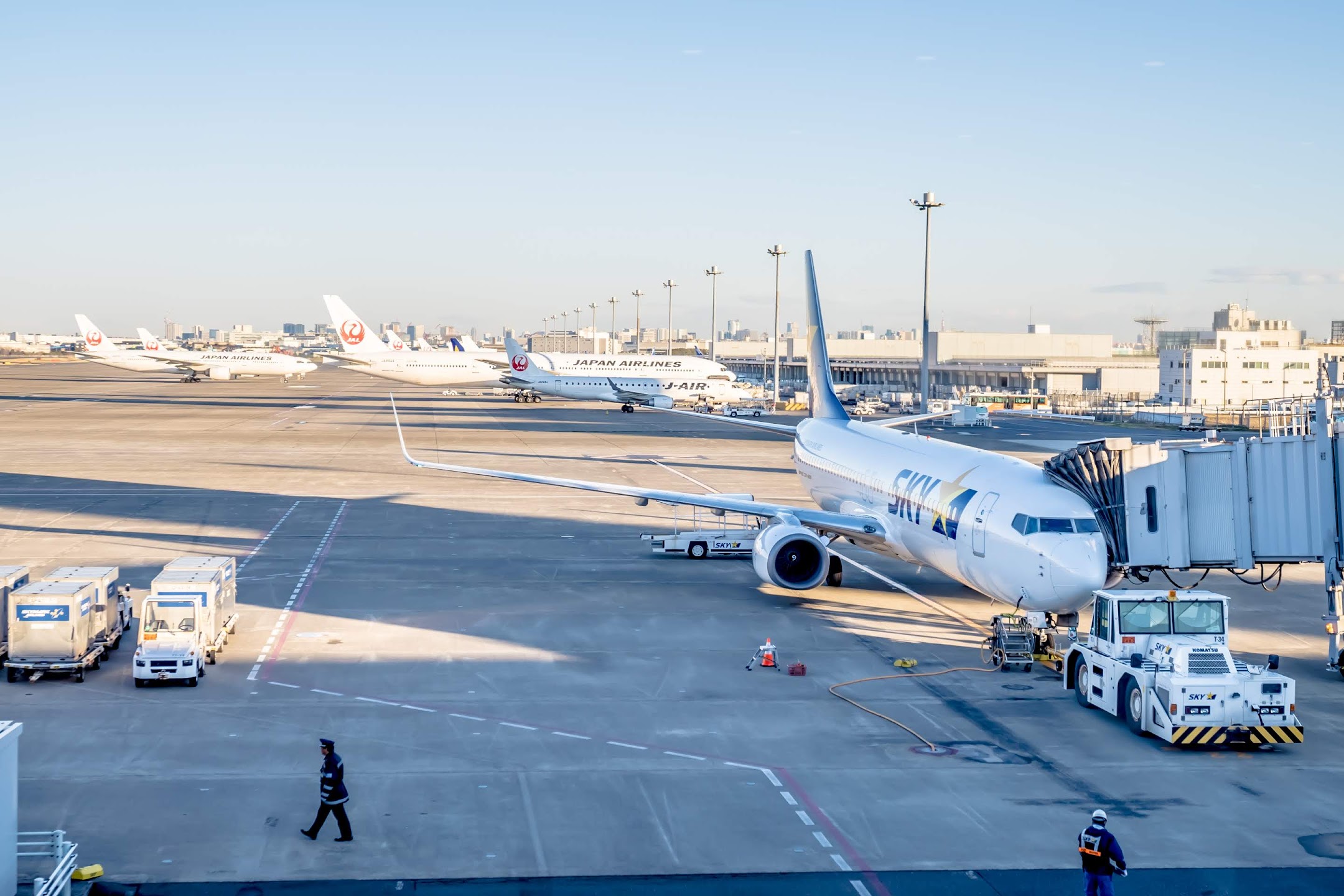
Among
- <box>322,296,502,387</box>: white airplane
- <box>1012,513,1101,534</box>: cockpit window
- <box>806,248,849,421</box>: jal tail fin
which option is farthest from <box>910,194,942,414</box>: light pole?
<box>322,296,502,387</box>: white airplane

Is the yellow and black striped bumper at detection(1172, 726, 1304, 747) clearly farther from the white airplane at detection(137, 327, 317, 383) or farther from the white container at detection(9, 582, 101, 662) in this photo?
the white airplane at detection(137, 327, 317, 383)

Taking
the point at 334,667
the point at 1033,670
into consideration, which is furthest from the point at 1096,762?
the point at 334,667

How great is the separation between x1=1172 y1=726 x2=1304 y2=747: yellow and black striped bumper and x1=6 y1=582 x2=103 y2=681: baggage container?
783 inches

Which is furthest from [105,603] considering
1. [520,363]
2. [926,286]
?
[520,363]

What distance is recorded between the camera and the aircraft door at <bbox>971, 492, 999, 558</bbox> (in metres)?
26.0

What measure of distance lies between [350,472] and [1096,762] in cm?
4873

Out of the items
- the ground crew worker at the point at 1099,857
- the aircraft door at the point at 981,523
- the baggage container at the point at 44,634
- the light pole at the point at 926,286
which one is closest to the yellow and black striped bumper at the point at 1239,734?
the aircraft door at the point at 981,523

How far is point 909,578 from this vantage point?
35375mm

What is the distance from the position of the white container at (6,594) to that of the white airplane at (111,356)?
521ft

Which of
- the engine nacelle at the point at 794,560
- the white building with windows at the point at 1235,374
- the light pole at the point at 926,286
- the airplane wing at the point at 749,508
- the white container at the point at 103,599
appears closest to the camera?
the white container at the point at 103,599

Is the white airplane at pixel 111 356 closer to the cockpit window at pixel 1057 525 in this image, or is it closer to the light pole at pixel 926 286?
the light pole at pixel 926 286

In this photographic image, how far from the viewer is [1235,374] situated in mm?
126375

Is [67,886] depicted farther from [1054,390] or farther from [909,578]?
[1054,390]

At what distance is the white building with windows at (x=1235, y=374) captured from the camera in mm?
125562
